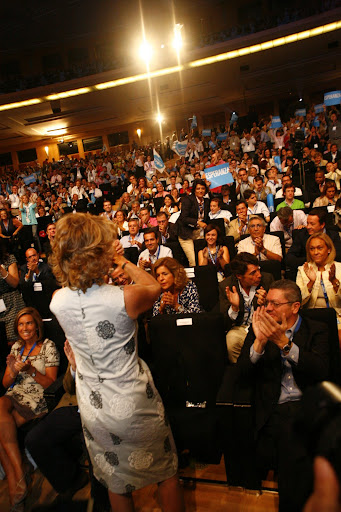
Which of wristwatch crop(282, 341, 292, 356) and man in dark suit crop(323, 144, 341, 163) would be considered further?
man in dark suit crop(323, 144, 341, 163)

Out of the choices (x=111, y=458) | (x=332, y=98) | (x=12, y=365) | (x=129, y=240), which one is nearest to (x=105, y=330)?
(x=111, y=458)

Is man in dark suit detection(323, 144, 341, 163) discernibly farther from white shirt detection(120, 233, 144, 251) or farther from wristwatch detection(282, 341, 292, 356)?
wristwatch detection(282, 341, 292, 356)

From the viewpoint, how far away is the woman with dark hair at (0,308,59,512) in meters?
1.93

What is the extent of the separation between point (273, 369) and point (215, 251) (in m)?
2.12

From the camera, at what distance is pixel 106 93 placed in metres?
15.2

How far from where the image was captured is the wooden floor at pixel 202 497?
171 centimetres

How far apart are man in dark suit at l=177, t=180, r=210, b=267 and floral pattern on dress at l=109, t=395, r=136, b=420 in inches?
141

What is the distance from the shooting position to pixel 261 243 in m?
3.61

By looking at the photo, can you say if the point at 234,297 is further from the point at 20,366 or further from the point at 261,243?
the point at 20,366

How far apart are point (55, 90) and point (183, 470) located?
53.5 feet

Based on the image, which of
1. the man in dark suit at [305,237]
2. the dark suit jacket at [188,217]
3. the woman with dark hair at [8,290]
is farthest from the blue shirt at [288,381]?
the dark suit jacket at [188,217]

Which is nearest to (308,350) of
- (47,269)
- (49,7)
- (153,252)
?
(153,252)

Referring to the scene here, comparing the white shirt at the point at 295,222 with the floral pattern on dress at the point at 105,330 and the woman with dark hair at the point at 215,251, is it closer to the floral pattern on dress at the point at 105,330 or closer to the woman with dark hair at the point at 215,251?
the woman with dark hair at the point at 215,251

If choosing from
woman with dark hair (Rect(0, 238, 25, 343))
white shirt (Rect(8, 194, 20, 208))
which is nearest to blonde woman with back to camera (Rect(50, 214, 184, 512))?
woman with dark hair (Rect(0, 238, 25, 343))
